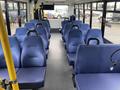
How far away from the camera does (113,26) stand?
4.77m

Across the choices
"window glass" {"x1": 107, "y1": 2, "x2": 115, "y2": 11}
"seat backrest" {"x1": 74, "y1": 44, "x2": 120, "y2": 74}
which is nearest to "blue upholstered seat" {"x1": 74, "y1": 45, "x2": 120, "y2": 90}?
"seat backrest" {"x1": 74, "y1": 44, "x2": 120, "y2": 74}

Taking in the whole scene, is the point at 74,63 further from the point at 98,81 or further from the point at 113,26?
the point at 113,26

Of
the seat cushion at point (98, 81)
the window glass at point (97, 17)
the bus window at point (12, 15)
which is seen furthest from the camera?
the window glass at point (97, 17)

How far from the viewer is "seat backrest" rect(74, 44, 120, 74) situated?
9.52 ft

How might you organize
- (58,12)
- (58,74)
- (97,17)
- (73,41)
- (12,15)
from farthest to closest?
1. (58,12)
2. (97,17)
3. (12,15)
4. (73,41)
5. (58,74)

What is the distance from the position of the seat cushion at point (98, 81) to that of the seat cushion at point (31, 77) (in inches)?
22.2

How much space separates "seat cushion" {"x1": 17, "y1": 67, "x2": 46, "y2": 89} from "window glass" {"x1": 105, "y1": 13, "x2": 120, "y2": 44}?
86.2 inches

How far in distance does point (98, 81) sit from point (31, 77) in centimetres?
103

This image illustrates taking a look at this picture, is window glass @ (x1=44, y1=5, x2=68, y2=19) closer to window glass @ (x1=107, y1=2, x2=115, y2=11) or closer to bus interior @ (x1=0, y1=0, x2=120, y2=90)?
bus interior @ (x1=0, y1=0, x2=120, y2=90)

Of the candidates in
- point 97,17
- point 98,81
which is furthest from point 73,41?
point 98,81

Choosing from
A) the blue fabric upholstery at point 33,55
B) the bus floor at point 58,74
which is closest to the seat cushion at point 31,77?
the blue fabric upholstery at point 33,55

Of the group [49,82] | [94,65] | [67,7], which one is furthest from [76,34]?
[67,7]

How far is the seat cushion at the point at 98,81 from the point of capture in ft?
7.79

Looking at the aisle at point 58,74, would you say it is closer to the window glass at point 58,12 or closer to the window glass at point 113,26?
the window glass at point 113,26
